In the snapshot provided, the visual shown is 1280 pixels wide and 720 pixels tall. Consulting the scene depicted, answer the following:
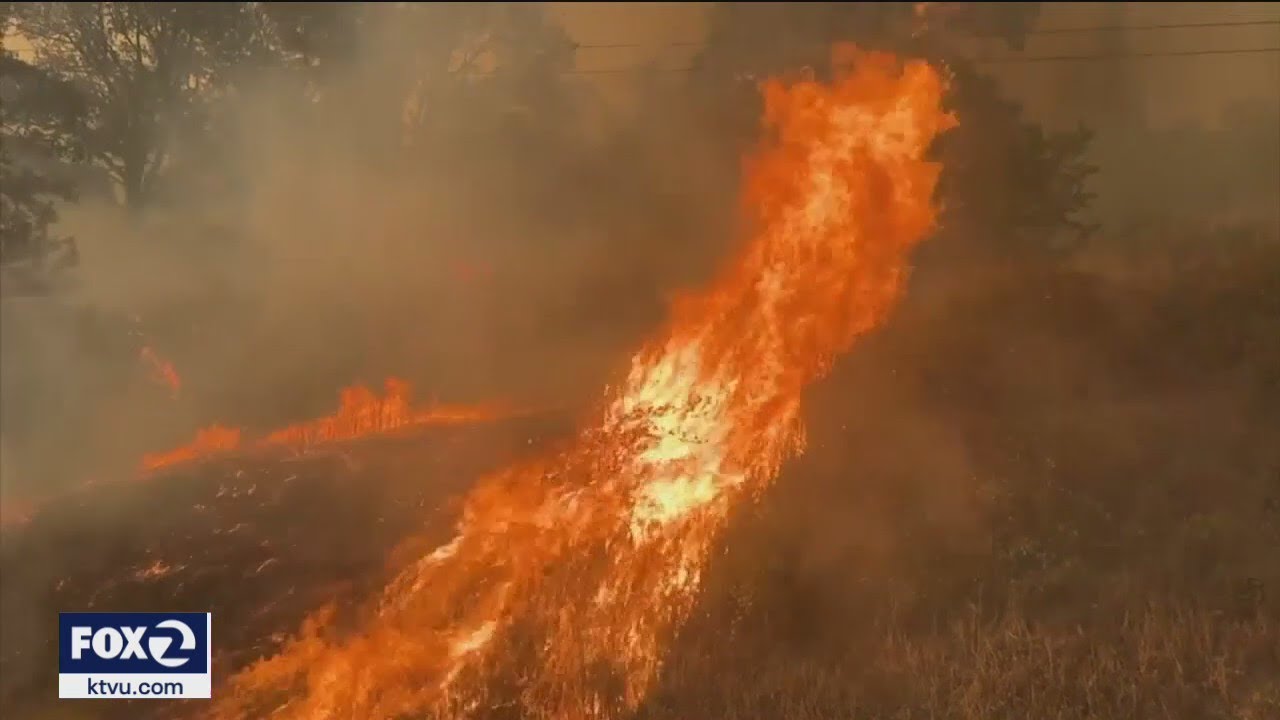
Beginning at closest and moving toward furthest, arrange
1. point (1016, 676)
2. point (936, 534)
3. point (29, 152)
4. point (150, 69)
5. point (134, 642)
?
point (1016, 676) → point (134, 642) → point (936, 534) → point (29, 152) → point (150, 69)

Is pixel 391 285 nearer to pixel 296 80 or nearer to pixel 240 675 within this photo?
pixel 296 80

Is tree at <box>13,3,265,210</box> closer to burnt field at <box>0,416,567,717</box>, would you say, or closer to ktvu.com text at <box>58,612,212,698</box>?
burnt field at <box>0,416,567,717</box>

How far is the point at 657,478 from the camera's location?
9438 millimetres

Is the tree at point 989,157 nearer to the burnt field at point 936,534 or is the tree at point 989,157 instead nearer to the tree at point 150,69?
the burnt field at point 936,534

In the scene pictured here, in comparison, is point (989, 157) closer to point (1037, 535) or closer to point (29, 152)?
point (1037, 535)

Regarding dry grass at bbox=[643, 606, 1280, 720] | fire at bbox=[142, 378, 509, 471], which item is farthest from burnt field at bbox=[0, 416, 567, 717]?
dry grass at bbox=[643, 606, 1280, 720]

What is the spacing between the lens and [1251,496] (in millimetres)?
8477

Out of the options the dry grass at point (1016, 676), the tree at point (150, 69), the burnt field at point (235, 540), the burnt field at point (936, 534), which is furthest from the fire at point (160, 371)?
the dry grass at point (1016, 676)

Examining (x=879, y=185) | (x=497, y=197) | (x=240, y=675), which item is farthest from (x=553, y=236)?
(x=240, y=675)

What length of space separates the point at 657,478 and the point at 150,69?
16190 millimetres

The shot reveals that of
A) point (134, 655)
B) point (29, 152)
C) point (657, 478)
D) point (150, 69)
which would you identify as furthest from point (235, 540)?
point (150, 69)

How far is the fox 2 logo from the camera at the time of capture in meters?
7.96

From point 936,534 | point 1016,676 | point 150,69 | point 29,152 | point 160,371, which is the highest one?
point 150,69

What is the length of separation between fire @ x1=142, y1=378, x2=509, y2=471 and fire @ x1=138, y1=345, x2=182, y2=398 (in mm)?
1531
